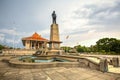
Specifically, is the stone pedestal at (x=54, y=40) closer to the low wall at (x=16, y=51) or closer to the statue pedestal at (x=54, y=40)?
the statue pedestal at (x=54, y=40)

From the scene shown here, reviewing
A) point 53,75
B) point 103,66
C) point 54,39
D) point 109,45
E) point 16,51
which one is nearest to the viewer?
point 53,75

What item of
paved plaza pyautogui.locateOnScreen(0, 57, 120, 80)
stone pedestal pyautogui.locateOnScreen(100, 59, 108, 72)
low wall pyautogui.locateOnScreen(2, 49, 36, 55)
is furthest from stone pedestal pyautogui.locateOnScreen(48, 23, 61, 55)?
paved plaza pyautogui.locateOnScreen(0, 57, 120, 80)

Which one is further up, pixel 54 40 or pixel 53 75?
pixel 54 40

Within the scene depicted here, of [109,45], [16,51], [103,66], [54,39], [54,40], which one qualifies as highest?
[54,39]

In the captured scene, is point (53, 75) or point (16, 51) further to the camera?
point (16, 51)

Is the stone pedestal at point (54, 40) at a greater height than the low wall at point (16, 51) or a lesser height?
greater

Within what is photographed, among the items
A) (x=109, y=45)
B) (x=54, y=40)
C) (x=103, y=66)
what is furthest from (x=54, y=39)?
(x=109, y=45)

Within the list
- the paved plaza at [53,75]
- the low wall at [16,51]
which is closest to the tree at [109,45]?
the low wall at [16,51]

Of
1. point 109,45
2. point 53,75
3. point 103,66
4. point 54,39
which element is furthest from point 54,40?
point 109,45

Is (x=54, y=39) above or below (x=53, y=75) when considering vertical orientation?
above

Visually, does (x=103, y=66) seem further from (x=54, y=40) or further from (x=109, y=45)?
(x=109, y=45)

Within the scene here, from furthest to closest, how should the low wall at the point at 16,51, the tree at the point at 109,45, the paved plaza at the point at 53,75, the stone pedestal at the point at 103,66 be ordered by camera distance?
the tree at the point at 109,45 < the low wall at the point at 16,51 < the stone pedestal at the point at 103,66 < the paved plaza at the point at 53,75

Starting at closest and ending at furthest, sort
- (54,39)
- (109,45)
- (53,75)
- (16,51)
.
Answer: (53,75), (54,39), (16,51), (109,45)

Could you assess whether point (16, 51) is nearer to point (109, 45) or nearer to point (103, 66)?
point (103, 66)
